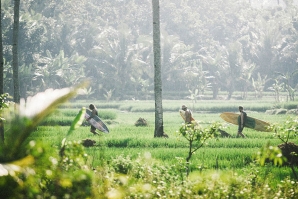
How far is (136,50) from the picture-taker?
40031 millimetres

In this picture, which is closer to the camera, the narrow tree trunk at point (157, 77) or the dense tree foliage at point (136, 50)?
the narrow tree trunk at point (157, 77)

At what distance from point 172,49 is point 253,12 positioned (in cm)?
2110

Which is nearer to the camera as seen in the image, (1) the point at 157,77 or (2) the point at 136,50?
(1) the point at 157,77

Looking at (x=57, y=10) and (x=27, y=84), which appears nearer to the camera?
(x=27, y=84)

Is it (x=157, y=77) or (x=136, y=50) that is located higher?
(x=136, y=50)

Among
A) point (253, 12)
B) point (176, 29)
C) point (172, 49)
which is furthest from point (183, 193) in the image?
point (253, 12)

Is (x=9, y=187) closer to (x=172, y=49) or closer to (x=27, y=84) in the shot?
(x=27, y=84)

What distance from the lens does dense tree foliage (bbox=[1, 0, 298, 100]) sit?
35688 mm

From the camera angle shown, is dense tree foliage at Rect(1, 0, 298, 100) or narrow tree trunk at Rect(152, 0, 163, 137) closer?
narrow tree trunk at Rect(152, 0, 163, 137)

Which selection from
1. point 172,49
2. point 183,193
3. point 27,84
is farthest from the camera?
point 172,49

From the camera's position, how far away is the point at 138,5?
178ft

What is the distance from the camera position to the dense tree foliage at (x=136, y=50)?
3569 centimetres

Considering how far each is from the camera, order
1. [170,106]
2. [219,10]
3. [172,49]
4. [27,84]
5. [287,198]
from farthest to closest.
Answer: [219,10] → [172,49] → [27,84] → [170,106] → [287,198]

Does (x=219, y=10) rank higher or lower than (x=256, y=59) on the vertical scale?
higher
